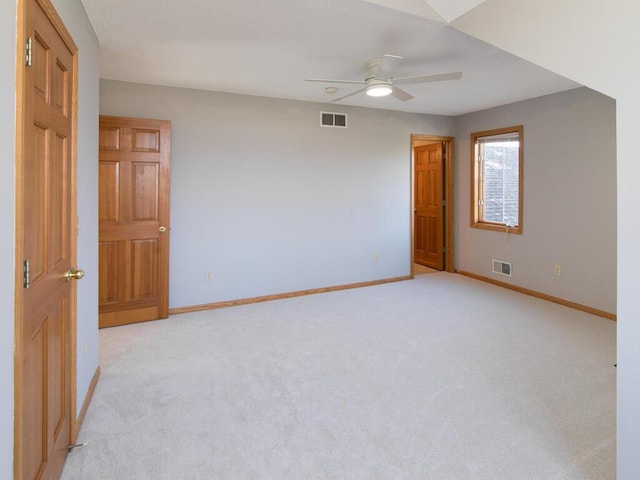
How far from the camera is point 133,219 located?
13.2ft

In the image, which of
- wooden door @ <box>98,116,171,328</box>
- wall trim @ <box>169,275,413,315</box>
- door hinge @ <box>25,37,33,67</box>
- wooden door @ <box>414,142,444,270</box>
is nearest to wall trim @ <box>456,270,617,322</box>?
wooden door @ <box>414,142,444,270</box>

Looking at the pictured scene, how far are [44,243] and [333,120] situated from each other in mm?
4081

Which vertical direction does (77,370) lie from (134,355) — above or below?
above

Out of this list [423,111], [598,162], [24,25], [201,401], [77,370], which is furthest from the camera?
[423,111]

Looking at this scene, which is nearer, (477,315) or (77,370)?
(77,370)

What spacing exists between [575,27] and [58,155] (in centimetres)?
228

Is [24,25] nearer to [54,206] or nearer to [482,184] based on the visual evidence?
[54,206]

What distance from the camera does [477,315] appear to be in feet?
14.1

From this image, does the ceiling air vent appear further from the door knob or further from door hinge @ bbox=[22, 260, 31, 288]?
door hinge @ bbox=[22, 260, 31, 288]

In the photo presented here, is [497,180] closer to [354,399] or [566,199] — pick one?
[566,199]

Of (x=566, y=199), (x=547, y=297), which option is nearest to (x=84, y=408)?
(x=547, y=297)

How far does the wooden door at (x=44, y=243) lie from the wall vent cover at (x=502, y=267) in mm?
4973

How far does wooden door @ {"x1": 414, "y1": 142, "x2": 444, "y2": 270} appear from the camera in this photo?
6422 mm

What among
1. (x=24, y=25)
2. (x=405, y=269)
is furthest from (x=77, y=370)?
(x=405, y=269)
